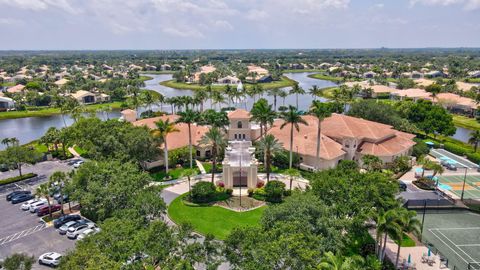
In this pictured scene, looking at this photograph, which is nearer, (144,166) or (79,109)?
(144,166)

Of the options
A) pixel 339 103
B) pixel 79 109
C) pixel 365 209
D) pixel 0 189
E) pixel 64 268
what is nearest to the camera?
pixel 64 268

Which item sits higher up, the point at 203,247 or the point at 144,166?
the point at 203,247

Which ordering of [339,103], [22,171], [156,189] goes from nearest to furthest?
1. [156,189]
2. [22,171]
3. [339,103]

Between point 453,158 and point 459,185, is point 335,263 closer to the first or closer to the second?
point 459,185

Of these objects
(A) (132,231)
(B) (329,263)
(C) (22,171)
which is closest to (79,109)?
(C) (22,171)

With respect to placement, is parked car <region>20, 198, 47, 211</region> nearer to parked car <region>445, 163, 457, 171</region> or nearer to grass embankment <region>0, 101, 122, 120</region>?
parked car <region>445, 163, 457, 171</region>

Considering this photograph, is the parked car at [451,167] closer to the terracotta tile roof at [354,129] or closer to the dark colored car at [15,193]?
the terracotta tile roof at [354,129]

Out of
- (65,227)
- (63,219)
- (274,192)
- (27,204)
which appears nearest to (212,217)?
(274,192)

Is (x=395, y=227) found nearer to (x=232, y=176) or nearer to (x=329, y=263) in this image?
(x=329, y=263)
